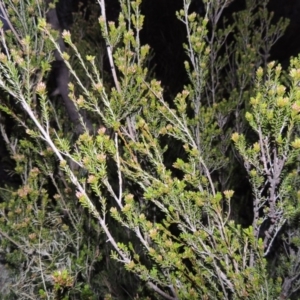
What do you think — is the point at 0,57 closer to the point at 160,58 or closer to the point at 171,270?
the point at 171,270

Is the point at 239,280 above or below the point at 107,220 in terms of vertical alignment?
above

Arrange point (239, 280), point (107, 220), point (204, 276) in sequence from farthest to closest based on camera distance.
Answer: point (107, 220), point (204, 276), point (239, 280)

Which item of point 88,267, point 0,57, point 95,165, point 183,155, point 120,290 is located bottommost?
point 120,290

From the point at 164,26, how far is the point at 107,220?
4.23 metres

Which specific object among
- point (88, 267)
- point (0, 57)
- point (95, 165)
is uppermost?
point (0, 57)

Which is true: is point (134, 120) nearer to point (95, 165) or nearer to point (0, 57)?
point (95, 165)

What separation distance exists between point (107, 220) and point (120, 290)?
61cm

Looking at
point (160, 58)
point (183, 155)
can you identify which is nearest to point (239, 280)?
point (183, 155)

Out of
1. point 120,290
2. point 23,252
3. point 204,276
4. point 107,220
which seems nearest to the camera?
point 204,276

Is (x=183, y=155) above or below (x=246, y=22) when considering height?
below

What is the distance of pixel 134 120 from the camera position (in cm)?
222

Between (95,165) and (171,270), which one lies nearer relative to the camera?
(95,165)

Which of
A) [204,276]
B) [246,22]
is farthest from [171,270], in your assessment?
[246,22]

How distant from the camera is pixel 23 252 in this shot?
299cm
